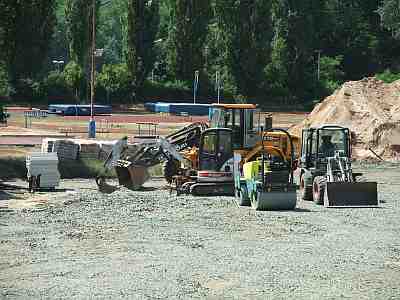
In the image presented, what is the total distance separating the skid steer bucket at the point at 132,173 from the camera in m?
32.1

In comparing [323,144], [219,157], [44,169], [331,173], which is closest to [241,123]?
[219,157]

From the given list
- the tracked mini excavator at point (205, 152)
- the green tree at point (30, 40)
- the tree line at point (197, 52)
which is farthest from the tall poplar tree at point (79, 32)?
the tracked mini excavator at point (205, 152)

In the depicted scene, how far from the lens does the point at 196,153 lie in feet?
103

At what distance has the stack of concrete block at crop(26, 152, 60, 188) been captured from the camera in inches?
1293

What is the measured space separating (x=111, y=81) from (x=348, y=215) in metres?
74.1

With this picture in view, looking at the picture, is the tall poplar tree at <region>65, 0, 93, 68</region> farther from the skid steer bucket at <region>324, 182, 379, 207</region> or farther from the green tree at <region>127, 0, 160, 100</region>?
the skid steer bucket at <region>324, 182, 379, 207</region>

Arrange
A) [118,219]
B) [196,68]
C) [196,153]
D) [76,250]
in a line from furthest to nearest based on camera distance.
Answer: [196,68], [196,153], [118,219], [76,250]

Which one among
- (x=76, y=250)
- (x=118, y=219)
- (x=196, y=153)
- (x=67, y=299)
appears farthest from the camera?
(x=196, y=153)

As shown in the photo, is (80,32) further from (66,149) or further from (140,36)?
(66,149)

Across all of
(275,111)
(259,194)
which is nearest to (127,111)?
(275,111)

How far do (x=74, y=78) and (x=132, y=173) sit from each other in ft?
211

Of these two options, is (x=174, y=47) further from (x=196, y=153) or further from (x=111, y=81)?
(x=196, y=153)

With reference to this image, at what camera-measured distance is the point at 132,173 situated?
105 ft

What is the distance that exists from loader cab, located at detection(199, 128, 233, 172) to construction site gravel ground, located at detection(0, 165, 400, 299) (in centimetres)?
141
